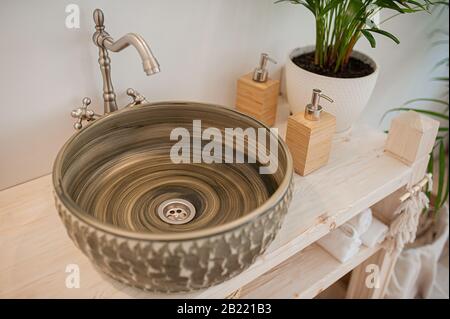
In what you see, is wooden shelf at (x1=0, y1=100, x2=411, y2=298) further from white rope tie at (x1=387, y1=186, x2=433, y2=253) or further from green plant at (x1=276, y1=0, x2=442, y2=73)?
green plant at (x1=276, y1=0, x2=442, y2=73)

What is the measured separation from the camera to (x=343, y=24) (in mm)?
957

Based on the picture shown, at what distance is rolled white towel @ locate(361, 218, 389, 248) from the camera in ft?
3.69

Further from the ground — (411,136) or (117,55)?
(117,55)

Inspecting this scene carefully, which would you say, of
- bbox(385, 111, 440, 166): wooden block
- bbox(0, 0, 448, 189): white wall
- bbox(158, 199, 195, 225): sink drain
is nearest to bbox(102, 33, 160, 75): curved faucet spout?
bbox(0, 0, 448, 189): white wall

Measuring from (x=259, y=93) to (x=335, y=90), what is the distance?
17 centimetres

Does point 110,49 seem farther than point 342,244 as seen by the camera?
No

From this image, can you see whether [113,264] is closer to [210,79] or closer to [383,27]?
[210,79]

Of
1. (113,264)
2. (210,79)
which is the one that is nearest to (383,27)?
(210,79)

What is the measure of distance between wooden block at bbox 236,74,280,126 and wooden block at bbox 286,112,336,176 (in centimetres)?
13

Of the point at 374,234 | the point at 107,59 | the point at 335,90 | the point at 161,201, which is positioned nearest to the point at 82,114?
the point at 107,59

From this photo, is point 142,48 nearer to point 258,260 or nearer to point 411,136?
point 258,260

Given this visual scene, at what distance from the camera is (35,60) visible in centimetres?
80

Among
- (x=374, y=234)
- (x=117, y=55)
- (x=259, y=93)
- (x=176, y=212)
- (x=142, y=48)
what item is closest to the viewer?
(x=142, y=48)
